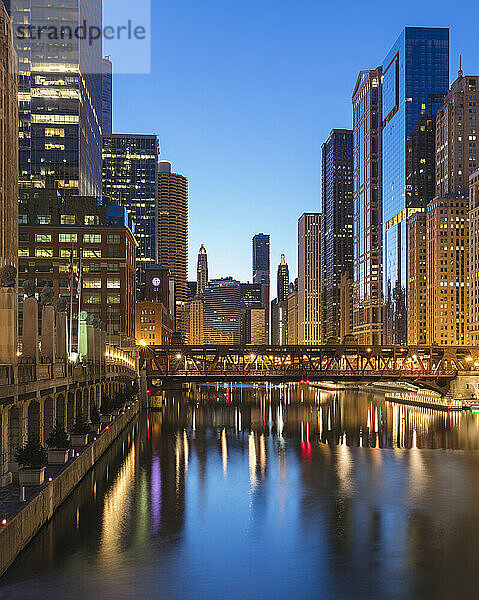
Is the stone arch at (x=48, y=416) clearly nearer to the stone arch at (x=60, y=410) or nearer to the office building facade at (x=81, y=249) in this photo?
the stone arch at (x=60, y=410)

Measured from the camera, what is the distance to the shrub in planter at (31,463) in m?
40.9

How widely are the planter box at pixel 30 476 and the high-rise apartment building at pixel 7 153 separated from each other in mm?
96100

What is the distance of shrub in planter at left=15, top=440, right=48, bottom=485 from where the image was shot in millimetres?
40938

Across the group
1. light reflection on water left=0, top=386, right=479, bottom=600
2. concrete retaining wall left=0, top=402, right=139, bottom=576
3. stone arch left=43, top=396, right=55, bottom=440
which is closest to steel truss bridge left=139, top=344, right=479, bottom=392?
light reflection on water left=0, top=386, right=479, bottom=600

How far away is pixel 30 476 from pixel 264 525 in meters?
15.8

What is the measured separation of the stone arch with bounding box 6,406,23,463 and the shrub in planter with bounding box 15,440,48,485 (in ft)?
14.9

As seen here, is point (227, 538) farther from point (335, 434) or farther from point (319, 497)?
point (335, 434)

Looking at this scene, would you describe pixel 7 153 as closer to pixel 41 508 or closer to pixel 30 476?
pixel 30 476

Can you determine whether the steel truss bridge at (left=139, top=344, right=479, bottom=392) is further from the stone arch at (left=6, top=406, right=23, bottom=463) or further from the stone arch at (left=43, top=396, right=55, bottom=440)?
the stone arch at (left=6, top=406, right=23, bottom=463)

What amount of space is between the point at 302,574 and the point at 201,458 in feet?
129

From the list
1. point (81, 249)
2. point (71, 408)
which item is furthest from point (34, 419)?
point (81, 249)

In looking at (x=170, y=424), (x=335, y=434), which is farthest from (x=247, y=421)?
(x=335, y=434)

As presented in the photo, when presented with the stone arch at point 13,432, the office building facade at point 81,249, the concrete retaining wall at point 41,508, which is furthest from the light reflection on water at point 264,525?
the office building facade at point 81,249

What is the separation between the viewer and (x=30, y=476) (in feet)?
136
